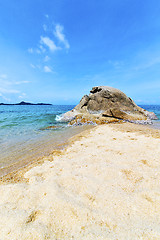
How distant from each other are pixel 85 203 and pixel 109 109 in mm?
12992

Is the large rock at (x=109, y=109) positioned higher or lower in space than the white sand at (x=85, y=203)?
higher

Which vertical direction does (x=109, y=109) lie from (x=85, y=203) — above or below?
above

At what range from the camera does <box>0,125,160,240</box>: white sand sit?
4.76 feet

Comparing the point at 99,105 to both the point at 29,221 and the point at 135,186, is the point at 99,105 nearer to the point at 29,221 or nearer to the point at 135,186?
the point at 135,186

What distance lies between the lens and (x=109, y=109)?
14039mm

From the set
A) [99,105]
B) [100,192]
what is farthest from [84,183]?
[99,105]

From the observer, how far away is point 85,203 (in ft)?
6.43

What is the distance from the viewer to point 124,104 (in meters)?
16.2

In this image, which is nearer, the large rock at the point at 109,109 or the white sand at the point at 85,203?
the white sand at the point at 85,203

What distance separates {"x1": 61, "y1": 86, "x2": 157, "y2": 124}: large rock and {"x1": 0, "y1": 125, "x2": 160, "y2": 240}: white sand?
33.3 ft

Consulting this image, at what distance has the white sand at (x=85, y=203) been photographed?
57.2 inches

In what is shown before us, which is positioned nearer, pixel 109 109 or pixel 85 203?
pixel 85 203

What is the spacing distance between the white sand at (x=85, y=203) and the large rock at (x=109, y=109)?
10.1 meters

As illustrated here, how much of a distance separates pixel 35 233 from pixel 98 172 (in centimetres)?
188
